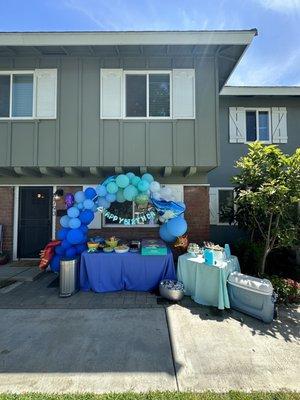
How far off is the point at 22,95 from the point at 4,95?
20.9 inches

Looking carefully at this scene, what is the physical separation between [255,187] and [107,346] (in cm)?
438

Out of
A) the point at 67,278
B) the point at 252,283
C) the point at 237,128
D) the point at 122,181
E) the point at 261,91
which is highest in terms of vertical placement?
the point at 261,91

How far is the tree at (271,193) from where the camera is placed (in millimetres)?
5141

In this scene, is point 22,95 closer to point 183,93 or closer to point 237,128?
point 183,93

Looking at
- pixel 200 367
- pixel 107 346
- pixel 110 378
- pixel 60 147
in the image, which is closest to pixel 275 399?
pixel 200 367

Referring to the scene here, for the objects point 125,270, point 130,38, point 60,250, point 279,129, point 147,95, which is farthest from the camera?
point 279,129

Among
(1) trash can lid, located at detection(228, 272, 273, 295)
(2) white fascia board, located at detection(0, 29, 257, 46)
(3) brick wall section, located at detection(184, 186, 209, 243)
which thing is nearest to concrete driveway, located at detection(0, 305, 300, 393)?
(1) trash can lid, located at detection(228, 272, 273, 295)

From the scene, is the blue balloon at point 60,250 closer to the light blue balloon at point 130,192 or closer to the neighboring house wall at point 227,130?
the light blue balloon at point 130,192

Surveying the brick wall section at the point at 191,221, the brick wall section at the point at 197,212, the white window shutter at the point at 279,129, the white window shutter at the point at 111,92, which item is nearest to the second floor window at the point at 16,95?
the white window shutter at the point at 111,92

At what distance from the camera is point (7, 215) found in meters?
7.88

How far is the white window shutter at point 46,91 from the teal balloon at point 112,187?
9.39 ft

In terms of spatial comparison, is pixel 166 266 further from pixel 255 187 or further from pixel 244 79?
pixel 244 79

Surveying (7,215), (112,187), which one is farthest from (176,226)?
(7,215)

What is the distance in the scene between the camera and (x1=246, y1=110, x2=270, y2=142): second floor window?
10.5m
